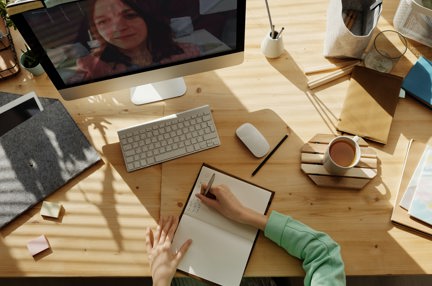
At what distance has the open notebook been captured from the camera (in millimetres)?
913

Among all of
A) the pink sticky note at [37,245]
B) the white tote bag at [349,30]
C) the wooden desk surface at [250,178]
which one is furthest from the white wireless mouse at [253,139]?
the pink sticky note at [37,245]

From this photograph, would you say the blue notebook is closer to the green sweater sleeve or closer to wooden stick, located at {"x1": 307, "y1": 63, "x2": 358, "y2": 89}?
wooden stick, located at {"x1": 307, "y1": 63, "x2": 358, "y2": 89}

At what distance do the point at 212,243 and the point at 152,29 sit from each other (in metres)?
0.56

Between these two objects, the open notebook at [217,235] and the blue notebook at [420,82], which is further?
the blue notebook at [420,82]

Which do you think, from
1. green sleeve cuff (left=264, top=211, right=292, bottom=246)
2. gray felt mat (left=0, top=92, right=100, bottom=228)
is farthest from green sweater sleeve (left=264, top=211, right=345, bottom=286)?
gray felt mat (left=0, top=92, right=100, bottom=228)

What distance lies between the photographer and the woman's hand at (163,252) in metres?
0.90

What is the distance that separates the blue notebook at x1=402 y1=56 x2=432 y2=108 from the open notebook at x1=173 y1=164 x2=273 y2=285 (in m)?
0.54

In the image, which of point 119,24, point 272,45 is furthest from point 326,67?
point 119,24

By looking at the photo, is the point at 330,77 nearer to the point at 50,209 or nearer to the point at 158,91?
the point at 158,91

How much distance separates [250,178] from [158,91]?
1.31ft

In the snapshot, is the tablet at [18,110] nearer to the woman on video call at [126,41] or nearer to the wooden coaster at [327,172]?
the woman on video call at [126,41]

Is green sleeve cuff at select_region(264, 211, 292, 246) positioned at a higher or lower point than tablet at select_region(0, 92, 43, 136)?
lower

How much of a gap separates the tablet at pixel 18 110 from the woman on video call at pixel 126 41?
21 cm

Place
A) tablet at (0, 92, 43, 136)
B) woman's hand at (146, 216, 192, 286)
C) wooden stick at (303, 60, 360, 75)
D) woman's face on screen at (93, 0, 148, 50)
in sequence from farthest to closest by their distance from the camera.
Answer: wooden stick at (303, 60, 360, 75)
tablet at (0, 92, 43, 136)
woman's hand at (146, 216, 192, 286)
woman's face on screen at (93, 0, 148, 50)
